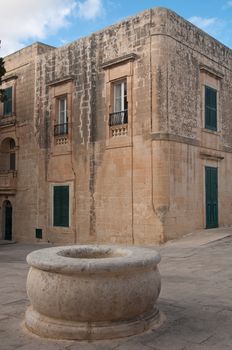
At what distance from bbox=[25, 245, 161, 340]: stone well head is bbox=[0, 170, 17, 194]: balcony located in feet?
47.2

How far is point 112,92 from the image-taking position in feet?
48.2

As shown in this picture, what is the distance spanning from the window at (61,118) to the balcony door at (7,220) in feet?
16.2

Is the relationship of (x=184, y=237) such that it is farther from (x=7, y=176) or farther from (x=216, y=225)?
(x=7, y=176)

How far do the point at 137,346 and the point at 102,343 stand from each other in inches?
14.6

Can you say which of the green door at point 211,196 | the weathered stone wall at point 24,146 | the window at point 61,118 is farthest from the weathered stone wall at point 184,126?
the weathered stone wall at point 24,146

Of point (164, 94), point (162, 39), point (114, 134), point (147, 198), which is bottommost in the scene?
point (147, 198)

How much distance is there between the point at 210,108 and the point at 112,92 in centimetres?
393

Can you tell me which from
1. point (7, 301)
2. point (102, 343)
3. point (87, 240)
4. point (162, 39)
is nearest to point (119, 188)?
point (87, 240)

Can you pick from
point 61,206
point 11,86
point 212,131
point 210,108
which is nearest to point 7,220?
point 61,206

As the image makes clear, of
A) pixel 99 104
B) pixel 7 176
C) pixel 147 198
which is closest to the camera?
pixel 147 198

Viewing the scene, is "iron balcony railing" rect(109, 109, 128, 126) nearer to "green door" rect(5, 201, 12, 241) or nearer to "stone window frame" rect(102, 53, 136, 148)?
"stone window frame" rect(102, 53, 136, 148)

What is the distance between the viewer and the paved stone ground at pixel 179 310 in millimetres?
4043

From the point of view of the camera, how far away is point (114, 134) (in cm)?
1434

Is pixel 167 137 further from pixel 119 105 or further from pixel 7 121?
pixel 7 121
